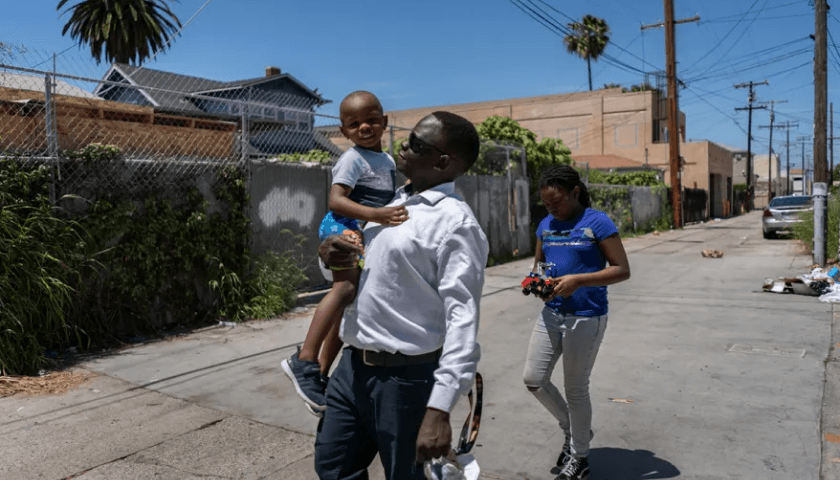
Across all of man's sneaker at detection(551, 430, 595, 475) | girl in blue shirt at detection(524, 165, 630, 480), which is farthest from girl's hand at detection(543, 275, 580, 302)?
man's sneaker at detection(551, 430, 595, 475)

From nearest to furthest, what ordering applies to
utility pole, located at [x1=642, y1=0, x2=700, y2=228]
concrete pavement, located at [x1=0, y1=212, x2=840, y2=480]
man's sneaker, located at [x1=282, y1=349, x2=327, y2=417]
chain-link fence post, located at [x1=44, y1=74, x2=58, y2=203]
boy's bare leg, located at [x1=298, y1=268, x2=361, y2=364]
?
man's sneaker, located at [x1=282, y1=349, x2=327, y2=417] → boy's bare leg, located at [x1=298, y1=268, x2=361, y2=364] → concrete pavement, located at [x1=0, y1=212, x2=840, y2=480] → chain-link fence post, located at [x1=44, y1=74, x2=58, y2=203] → utility pole, located at [x1=642, y1=0, x2=700, y2=228]

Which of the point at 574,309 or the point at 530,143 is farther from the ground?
the point at 530,143

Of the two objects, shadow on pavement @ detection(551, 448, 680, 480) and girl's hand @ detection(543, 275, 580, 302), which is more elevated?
girl's hand @ detection(543, 275, 580, 302)

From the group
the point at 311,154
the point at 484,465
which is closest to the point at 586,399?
the point at 484,465

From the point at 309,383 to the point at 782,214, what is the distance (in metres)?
22.5

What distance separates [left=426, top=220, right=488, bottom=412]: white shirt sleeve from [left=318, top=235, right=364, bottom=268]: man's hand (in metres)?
0.34

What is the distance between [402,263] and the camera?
7.00 ft

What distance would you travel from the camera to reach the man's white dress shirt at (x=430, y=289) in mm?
2006

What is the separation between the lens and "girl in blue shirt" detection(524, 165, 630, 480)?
347 cm

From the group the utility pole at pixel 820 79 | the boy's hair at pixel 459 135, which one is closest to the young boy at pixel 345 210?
the boy's hair at pixel 459 135

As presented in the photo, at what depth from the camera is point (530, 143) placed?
1808 centimetres

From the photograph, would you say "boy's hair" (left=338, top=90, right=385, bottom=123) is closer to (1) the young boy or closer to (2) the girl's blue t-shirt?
(1) the young boy

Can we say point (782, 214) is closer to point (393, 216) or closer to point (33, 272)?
point (33, 272)

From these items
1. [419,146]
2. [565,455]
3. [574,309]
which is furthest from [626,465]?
[419,146]
